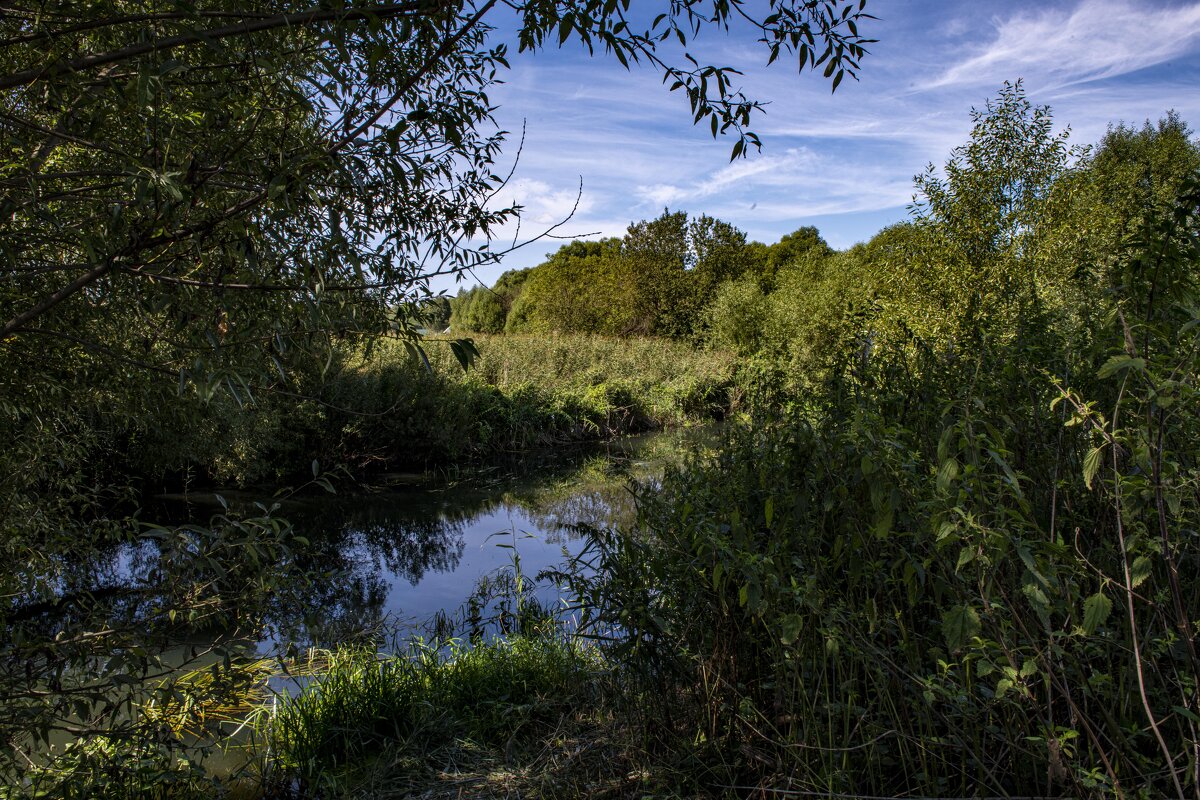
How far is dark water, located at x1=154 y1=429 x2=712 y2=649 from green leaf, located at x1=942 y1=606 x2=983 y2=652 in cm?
405

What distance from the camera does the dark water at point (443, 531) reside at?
23.2 feet

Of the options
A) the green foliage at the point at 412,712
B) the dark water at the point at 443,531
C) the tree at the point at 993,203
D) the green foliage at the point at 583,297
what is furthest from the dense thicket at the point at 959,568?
the green foliage at the point at 583,297

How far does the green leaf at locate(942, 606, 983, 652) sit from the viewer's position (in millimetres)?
1601

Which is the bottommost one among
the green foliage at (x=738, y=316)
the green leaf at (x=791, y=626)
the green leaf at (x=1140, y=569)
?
the green leaf at (x=791, y=626)

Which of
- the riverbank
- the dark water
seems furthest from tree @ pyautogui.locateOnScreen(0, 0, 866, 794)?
the riverbank

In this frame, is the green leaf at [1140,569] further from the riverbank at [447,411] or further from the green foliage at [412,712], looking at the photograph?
the riverbank at [447,411]

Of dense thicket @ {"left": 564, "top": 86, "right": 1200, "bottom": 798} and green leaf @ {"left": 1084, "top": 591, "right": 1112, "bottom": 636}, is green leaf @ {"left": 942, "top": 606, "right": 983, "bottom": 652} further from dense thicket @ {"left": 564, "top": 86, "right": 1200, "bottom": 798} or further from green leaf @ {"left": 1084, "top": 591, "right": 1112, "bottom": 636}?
green leaf @ {"left": 1084, "top": 591, "right": 1112, "bottom": 636}

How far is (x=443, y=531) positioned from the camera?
10.2 meters

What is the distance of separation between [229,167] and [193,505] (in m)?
9.91

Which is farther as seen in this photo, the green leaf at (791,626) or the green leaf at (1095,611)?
the green leaf at (791,626)

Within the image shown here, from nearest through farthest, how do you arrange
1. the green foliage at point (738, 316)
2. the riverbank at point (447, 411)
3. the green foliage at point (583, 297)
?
the riverbank at point (447, 411) → the green foliage at point (738, 316) → the green foliage at point (583, 297)

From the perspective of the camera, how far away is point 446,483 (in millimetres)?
13102

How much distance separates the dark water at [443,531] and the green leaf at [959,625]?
13.3ft

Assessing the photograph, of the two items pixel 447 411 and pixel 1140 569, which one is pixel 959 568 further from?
pixel 447 411
